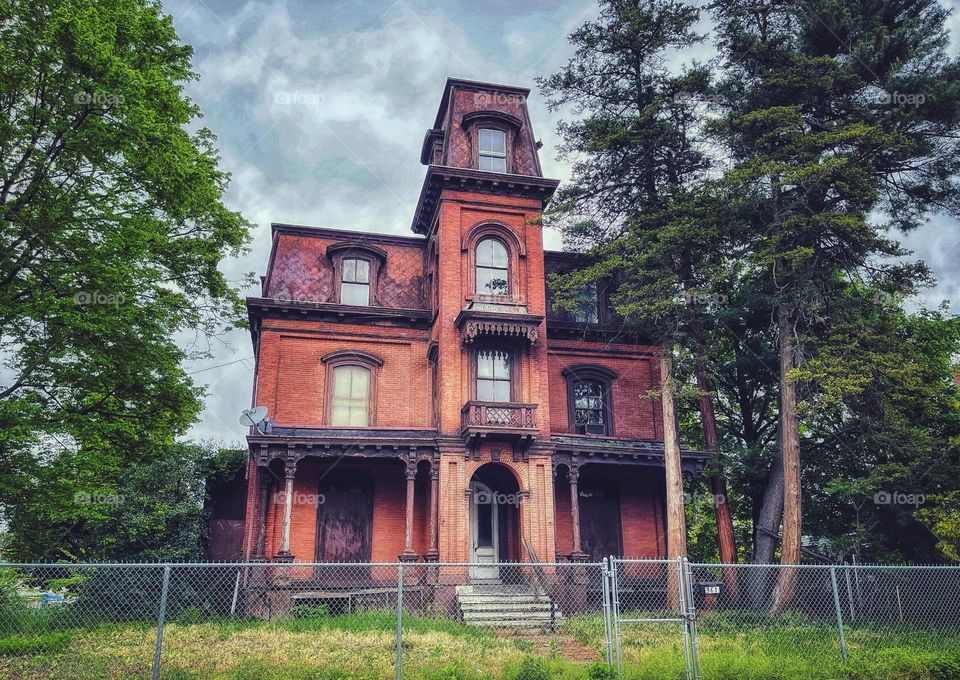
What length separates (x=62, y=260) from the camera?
13664 mm

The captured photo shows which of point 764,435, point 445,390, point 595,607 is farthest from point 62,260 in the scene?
point 764,435

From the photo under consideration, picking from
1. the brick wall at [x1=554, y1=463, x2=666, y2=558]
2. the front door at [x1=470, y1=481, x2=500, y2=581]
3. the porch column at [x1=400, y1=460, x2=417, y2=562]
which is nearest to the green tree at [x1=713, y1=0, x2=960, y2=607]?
the brick wall at [x1=554, y1=463, x2=666, y2=558]

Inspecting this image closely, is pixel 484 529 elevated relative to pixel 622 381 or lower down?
lower down

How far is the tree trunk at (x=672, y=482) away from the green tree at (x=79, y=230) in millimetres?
12996

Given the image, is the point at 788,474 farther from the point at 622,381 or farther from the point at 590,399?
the point at 590,399

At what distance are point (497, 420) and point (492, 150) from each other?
9383mm

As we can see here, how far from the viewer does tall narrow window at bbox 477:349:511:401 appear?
21453mm

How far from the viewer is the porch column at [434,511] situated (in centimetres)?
1929

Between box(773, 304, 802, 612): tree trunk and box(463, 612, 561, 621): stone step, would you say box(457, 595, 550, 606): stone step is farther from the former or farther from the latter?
box(773, 304, 802, 612): tree trunk

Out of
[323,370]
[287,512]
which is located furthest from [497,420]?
[287,512]

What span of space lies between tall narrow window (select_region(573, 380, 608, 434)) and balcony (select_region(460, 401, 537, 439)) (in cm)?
356

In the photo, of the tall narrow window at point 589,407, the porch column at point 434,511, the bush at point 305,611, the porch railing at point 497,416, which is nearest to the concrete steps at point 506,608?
the porch column at point 434,511

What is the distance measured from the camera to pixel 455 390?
20750mm

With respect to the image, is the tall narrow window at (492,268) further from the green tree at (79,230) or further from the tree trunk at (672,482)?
the green tree at (79,230)
